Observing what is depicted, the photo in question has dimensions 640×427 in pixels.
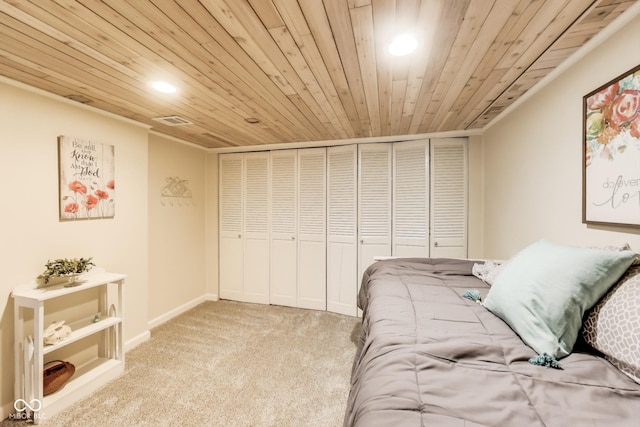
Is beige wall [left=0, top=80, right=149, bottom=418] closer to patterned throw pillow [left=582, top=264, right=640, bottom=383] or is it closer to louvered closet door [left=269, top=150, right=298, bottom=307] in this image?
louvered closet door [left=269, top=150, right=298, bottom=307]

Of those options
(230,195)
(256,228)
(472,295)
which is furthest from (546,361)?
(230,195)

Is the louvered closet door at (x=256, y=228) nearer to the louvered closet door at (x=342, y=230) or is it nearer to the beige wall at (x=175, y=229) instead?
the beige wall at (x=175, y=229)

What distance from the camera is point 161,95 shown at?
6.71ft

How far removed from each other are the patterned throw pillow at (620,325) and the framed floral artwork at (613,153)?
436 millimetres

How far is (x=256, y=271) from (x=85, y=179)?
2.22 meters

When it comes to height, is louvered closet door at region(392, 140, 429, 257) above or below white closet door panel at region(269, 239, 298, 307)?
above

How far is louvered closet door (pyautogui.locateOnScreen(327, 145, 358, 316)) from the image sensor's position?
11.4 feet

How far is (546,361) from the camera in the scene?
3.02 feet

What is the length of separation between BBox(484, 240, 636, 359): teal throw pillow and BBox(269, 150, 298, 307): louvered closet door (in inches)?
112

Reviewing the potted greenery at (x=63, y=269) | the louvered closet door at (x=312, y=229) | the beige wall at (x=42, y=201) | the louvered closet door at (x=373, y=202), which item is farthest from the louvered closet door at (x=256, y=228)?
the potted greenery at (x=63, y=269)

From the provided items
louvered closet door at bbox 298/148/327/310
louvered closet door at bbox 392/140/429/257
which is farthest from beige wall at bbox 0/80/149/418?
louvered closet door at bbox 392/140/429/257

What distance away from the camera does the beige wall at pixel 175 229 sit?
3127mm

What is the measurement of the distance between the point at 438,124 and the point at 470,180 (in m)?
0.80

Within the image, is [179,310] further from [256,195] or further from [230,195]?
[256,195]
